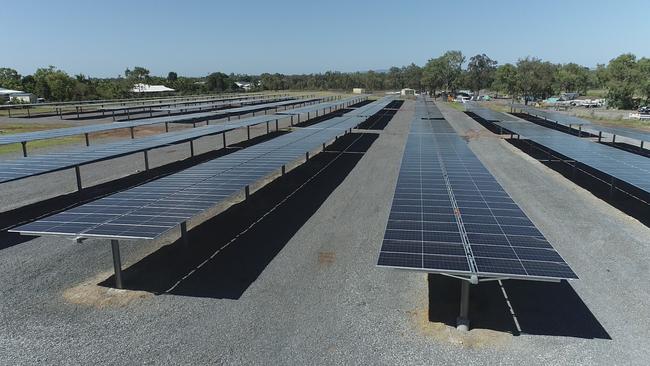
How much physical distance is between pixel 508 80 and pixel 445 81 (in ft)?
138

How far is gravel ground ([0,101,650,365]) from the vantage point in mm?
8016

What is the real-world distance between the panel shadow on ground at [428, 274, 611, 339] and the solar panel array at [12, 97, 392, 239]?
6347 mm

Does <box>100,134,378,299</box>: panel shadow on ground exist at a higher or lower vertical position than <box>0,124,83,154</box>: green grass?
lower

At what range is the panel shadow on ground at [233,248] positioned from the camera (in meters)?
10.7

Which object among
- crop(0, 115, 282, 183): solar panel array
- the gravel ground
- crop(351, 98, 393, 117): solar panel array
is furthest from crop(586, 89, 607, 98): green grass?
the gravel ground

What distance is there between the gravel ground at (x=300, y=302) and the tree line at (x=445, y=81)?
71.1 meters

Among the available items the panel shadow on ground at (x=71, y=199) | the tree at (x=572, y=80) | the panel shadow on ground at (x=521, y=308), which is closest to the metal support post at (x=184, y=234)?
the panel shadow on ground at (x=71, y=199)

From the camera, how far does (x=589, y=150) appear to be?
2327 cm

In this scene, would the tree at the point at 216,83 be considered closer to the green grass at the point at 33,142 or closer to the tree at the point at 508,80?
the tree at the point at 508,80

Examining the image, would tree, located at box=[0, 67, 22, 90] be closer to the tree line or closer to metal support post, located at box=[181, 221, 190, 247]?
the tree line

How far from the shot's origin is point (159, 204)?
39.2ft

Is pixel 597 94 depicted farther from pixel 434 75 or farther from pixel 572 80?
pixel 434 75

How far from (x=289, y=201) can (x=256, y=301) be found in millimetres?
8366

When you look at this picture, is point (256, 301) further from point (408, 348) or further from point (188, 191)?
point (188, 191)
